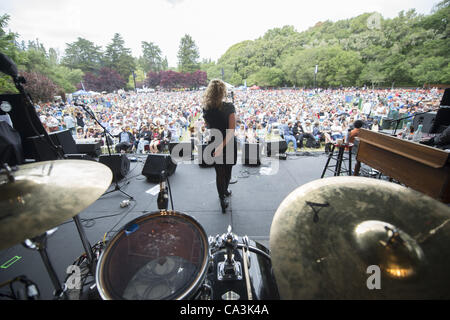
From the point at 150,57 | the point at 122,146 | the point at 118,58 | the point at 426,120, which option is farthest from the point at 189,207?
the point at 150,57

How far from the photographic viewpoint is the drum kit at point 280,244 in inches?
28.8

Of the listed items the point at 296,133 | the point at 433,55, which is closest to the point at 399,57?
the point at 433,55

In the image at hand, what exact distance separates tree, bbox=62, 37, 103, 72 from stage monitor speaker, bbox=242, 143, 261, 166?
6150cm

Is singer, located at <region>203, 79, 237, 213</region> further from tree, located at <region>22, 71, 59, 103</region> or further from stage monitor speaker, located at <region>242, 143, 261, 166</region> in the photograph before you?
tree, located at <region>22, 71, 59, 103</region>

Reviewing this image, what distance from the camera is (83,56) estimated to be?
50719 mm

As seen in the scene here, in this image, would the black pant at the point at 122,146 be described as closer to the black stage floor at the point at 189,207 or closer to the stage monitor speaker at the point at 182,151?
the black stage floor at the point at 189,207

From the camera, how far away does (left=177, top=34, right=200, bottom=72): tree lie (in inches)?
2240

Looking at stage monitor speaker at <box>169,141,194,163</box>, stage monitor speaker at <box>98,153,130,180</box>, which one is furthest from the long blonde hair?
stage monitor speaker at <box>169,141,194,163</box>

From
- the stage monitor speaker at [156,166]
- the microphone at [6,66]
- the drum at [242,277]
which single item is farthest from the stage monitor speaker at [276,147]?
the microphone at [6,66]

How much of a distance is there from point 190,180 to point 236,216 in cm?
169

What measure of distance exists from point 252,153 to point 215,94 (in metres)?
2.66

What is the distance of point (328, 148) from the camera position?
237 inches

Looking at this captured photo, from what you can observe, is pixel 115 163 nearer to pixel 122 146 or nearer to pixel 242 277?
pixel 122 146
